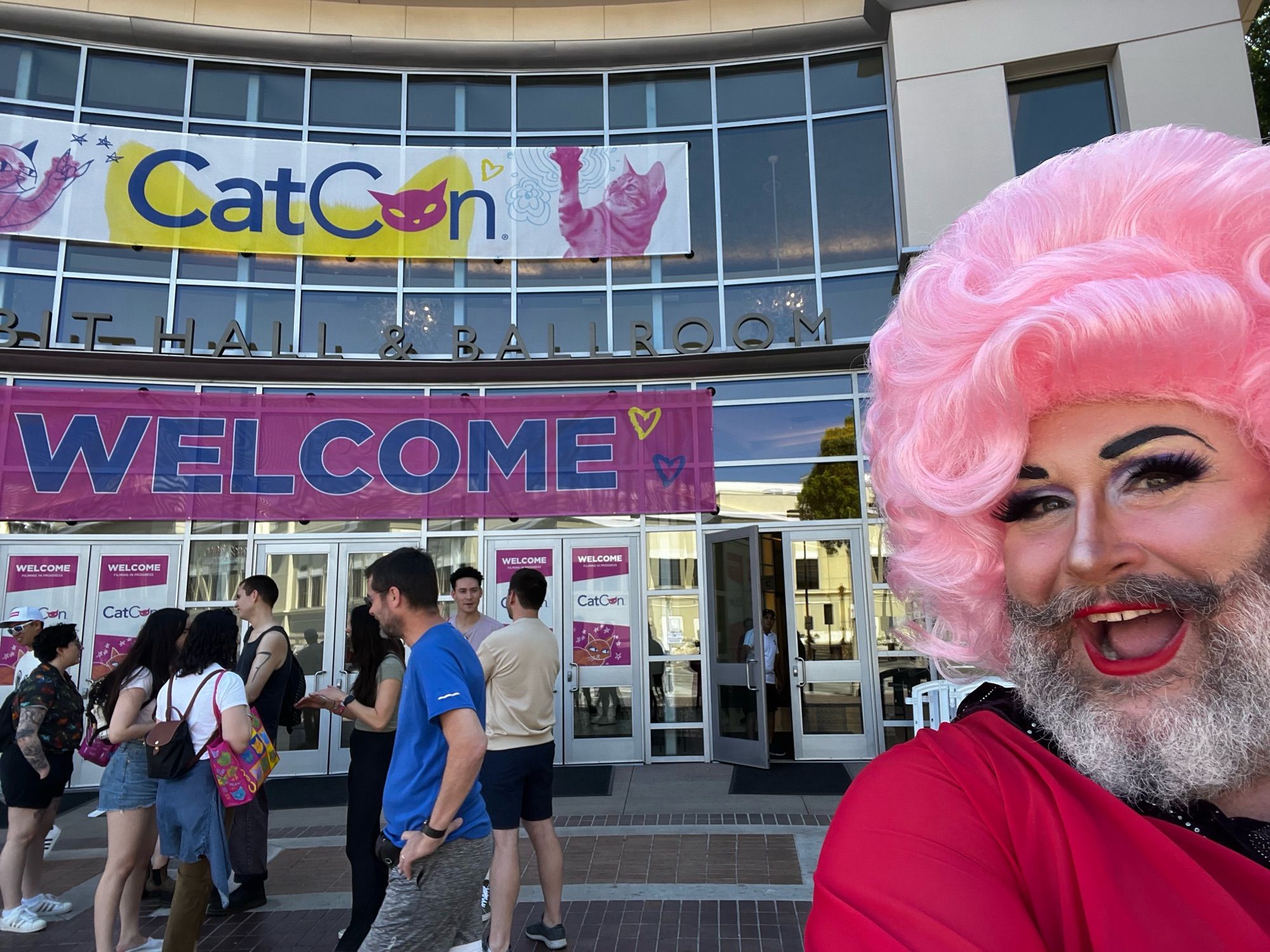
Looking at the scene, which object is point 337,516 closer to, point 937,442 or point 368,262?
point 368,262

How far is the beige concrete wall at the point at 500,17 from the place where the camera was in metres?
9.86

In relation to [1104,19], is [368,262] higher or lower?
lower

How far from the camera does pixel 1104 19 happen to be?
336 inches

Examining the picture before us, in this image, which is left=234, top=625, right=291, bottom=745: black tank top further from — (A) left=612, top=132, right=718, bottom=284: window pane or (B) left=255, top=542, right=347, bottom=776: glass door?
(A) left=612, top=132, right=718, bottom=284: window pane

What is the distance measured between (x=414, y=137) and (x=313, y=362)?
337cm

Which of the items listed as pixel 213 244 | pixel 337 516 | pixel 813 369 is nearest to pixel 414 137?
pixel 213 244

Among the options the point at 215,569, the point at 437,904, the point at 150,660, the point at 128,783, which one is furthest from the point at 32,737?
the point at 215,569

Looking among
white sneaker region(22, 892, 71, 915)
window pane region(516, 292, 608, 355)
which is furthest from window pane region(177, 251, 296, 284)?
white sneaker region(22, 892, 71, 915)

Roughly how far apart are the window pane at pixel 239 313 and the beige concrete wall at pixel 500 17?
342cm

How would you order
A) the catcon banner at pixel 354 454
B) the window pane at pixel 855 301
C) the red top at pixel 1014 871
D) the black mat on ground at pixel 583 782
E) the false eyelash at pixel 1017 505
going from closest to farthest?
1. the red top at pixel 1014 871
2. the false eyelash at pixel 1017 505
3. the black mat on ground at pixel 583 782
4. the catcon banner at pixel 354 454
5. the window pane at pixel 855 301

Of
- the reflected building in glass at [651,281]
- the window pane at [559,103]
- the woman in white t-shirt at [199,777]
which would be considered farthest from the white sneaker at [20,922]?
the window pane at [559,103]

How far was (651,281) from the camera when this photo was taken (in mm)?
9875

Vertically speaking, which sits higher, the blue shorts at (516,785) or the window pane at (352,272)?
the window pane at (352,272)

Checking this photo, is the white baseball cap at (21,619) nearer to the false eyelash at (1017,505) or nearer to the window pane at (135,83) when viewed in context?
the false eyelash at (1017,505)
